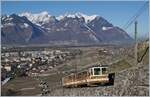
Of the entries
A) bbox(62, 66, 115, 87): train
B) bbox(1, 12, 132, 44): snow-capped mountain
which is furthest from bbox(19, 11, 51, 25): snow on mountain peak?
bbox(62, 66, 115, 87): train

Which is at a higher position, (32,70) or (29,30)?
(29,30)

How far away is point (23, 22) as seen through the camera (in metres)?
7.33

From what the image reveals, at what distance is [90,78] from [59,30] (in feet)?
2.58

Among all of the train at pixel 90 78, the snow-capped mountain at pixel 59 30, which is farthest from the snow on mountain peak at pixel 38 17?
the train at pixel 90 78

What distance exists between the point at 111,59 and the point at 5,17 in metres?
1.56

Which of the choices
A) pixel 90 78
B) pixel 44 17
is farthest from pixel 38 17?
pixel 90 78

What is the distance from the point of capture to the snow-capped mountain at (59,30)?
7242 mm

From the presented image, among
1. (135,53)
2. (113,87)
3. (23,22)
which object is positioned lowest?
(113,87)

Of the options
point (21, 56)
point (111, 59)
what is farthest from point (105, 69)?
point (21, 56)

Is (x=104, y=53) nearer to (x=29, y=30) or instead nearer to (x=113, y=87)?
(x=113, y=87)

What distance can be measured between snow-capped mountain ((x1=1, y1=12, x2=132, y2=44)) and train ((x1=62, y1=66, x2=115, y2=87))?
0.40 metres

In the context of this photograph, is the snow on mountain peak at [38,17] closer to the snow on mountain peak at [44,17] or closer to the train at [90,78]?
the snow on mountain peak at [44,17]

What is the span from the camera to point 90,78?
→ 737 cm

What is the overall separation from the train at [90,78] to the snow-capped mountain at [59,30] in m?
0.40
